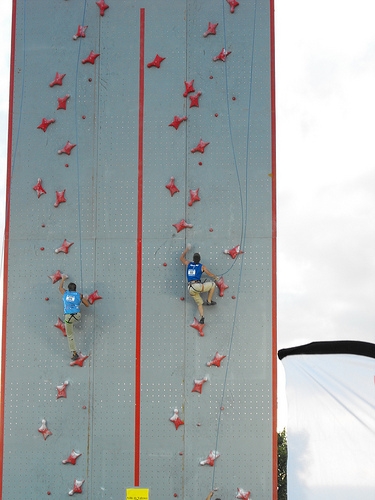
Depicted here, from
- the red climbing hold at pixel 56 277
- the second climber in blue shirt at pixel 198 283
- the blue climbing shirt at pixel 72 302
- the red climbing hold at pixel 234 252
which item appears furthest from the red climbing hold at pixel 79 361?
the red climbing hold at pixel 234 252

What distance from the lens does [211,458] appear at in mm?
8969

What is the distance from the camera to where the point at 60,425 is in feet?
30.1

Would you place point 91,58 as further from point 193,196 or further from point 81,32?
point 193,196

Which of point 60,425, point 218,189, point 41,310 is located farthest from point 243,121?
point 60,425

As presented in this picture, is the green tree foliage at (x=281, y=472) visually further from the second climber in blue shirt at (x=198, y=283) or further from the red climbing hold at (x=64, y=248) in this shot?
the red climbing hold at (x=64, y=248)

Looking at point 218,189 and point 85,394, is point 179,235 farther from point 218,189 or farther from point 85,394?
point 85,394

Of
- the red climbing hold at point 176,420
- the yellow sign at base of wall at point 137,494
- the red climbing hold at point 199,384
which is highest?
the red climbing hold at point 199,384

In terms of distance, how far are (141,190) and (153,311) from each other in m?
1.53

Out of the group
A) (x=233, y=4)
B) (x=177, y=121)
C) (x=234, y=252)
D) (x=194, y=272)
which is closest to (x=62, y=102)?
(x=177, y=121)

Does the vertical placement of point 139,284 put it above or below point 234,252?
below

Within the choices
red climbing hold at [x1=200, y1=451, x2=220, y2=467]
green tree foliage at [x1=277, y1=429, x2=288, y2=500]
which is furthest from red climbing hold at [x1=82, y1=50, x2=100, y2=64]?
green tree foliage at [x1=277, y1=429, x2=288, y2=500]

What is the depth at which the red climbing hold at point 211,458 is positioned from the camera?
897 centimetres

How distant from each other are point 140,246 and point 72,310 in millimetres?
1155

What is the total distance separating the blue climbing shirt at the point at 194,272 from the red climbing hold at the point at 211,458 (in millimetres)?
2056
